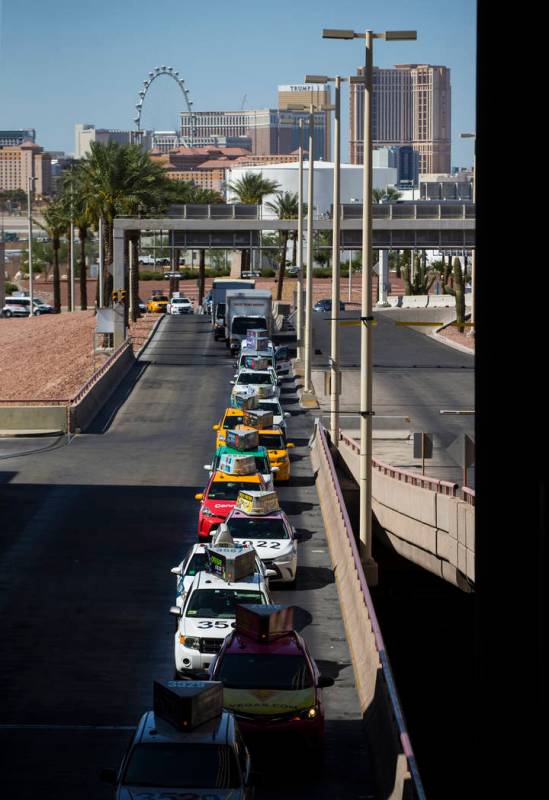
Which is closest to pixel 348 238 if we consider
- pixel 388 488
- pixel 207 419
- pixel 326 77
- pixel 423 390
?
pixel 423 390

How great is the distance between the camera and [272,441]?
127ft

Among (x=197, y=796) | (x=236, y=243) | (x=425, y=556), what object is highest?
(x=236, y=243)

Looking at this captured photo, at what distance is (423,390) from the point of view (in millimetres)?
61469

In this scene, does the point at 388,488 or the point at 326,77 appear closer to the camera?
the point at 388,488

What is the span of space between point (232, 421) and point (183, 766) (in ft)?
93.8

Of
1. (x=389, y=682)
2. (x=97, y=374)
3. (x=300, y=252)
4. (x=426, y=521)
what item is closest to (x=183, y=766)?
(x=389, y=682)

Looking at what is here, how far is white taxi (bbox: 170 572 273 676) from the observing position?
20281 mm

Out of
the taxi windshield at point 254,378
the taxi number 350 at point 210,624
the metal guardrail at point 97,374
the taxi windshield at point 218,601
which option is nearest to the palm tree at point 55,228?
the metal guardrail at point 97,374

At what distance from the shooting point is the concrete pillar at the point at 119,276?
2827 inches

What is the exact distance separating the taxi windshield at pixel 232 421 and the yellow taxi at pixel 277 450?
253 centimetres

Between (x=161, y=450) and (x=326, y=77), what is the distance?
12.9 m

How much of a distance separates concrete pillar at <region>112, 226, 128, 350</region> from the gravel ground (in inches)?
58.3

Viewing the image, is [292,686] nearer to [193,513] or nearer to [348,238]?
[193,513]

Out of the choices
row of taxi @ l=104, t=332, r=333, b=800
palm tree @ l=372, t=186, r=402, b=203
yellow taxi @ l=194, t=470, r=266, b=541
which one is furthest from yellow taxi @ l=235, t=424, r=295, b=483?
palm tree @ l=372, t=186, r=402, b=203
